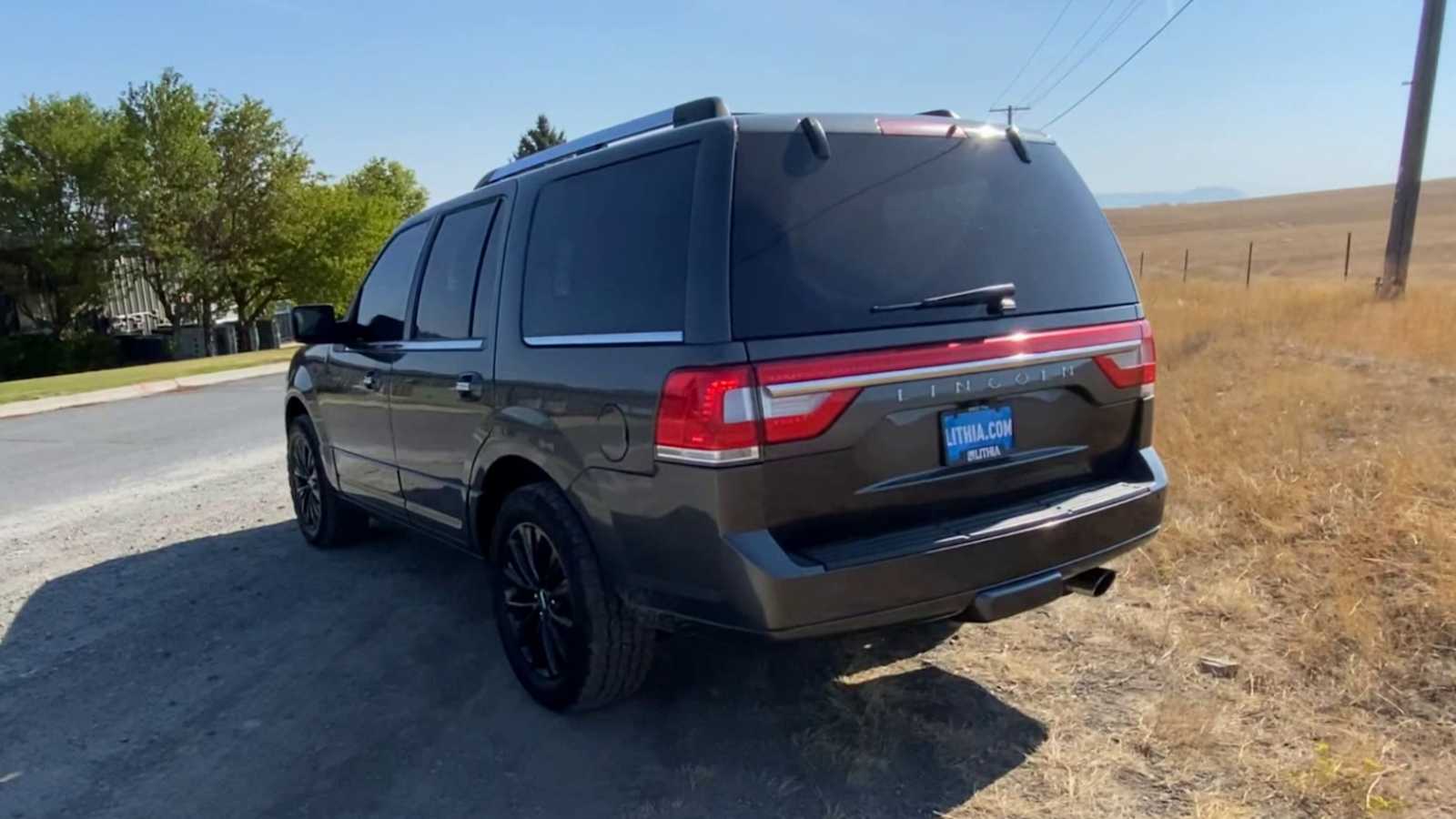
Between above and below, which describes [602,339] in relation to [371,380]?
above

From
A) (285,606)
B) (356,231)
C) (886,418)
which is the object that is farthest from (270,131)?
(886,418)

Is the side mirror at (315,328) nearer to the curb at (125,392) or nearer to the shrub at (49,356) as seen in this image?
the curb at (125,392)

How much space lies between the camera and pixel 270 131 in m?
42.4

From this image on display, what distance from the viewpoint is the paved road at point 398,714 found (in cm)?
315

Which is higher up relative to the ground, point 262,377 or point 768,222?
point 768,222

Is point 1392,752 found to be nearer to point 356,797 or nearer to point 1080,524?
point 1080,524

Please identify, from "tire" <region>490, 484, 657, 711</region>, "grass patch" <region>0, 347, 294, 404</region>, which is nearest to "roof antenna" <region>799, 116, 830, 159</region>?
"tire" <region>490, 484, 657, 711</region>

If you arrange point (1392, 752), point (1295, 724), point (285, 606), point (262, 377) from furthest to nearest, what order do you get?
point (262, 377) < point (285, 606) < point (1295, 724) < point (1392, 752)

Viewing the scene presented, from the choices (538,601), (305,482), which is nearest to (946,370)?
(538,601)

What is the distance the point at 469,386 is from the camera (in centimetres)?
392

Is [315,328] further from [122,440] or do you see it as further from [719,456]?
[122,440]

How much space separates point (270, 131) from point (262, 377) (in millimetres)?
26482

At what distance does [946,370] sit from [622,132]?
5.22 feet

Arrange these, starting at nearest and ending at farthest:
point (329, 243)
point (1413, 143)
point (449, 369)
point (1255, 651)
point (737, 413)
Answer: point (737, 413) < point (1255, 651) < point (449, 369) < point (1413, 143) < point (329, 243)
